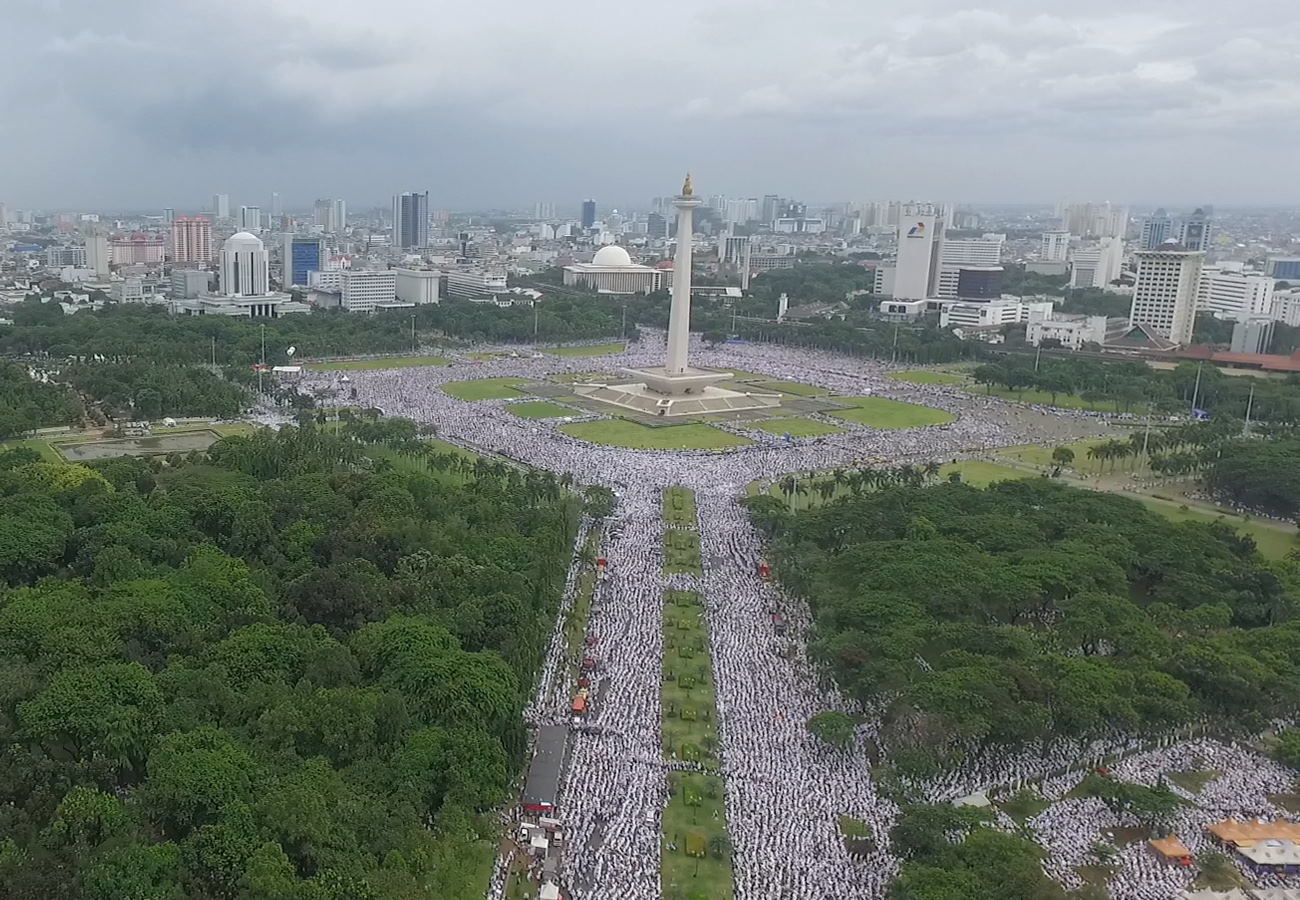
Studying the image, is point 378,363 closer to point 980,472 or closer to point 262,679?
point 980,472

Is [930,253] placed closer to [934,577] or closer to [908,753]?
[934,577]

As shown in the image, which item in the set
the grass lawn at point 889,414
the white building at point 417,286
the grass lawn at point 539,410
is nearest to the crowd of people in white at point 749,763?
the grass lawn at point 539,410

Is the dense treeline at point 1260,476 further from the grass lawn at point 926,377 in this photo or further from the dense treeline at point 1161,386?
the grass lawn at point 926,377

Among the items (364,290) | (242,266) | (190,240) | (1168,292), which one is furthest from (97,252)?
(1168,292)

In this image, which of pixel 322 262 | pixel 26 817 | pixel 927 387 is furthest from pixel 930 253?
pixel 26 817

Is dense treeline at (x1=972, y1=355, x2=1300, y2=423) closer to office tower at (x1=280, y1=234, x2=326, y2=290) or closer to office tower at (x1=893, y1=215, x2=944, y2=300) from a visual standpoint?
office tower at (x1=893, y1=215, x2=944, y2=300)

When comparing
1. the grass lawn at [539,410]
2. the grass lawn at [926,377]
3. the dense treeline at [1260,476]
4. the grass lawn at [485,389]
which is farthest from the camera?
the grass lawn at [926,377]
